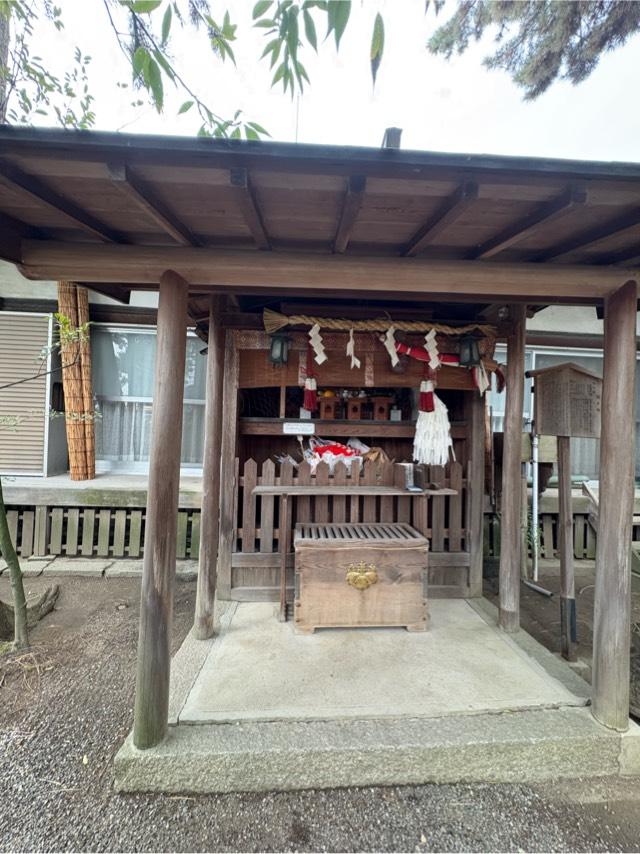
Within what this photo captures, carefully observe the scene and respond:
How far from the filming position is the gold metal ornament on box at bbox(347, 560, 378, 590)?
265cm

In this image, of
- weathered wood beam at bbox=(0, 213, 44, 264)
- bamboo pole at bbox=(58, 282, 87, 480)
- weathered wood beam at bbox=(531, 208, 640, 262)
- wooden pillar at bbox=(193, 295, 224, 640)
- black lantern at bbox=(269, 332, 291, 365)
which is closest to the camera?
weathered wood beam at bbox=(531, 208, 640, 262)

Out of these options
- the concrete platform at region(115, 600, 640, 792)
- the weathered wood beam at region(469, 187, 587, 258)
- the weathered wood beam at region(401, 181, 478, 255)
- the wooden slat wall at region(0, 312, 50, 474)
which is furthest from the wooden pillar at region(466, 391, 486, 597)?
the wooden slat wall at region(0, 312, 50, 474)

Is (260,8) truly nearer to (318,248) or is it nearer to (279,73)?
(279,73)

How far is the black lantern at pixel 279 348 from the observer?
3.09m

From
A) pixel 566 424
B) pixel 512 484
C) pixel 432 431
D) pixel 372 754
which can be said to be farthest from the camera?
pixel 432 431

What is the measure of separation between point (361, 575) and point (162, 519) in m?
1.46

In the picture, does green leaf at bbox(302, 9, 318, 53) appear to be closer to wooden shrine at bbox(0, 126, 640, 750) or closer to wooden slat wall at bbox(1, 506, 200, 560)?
wooden shrine at bbox(0, 126, 640, 750)

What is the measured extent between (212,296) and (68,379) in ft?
8.49

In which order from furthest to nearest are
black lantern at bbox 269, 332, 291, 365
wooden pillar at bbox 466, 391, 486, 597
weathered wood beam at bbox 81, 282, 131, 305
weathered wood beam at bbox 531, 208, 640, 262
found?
wooden pillar at bbox 466, 391, 486, 597 < black lantern at bbox 269, 332, 291, 365 < weathered wood beam at bbox 81, 282, 131, 305 < weathered wood beam at bbox 531, 208, 640, 262

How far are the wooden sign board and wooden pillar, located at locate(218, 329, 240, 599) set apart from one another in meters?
2.39

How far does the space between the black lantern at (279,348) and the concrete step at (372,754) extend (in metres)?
2.34

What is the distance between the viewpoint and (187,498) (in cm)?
430

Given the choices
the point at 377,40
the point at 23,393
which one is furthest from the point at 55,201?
the point at 23,393

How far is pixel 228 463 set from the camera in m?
3.21
